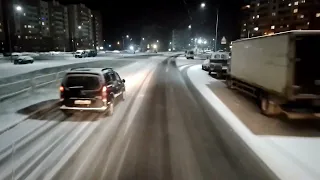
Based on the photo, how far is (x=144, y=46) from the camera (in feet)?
475

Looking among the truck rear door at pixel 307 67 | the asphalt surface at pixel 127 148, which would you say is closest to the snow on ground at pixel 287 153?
the asphalt surface at pixel 127 148

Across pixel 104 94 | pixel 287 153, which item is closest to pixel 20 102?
pixel 104 94

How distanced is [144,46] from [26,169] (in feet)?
465

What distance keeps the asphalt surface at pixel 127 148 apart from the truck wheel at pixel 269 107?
1994 millimetres

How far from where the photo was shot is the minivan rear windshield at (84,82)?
9.49 m

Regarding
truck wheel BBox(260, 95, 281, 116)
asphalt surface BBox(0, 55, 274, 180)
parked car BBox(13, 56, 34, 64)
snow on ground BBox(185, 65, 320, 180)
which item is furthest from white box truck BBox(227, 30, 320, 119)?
parked car BBox(13, 56, 34, 64)

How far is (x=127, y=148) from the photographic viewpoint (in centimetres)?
693

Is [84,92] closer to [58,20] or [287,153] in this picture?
[287,153]

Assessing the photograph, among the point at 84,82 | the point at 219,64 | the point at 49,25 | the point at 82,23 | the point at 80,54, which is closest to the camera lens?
the point at 84,82

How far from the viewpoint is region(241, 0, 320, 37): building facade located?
382ft

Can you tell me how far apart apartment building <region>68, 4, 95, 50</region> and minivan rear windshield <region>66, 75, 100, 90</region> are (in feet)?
497

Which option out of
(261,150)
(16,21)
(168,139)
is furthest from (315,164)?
(16,21)

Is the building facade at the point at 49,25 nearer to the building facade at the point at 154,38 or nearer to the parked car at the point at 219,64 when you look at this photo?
the building facade at the point at 154,38

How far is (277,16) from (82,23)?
121m
